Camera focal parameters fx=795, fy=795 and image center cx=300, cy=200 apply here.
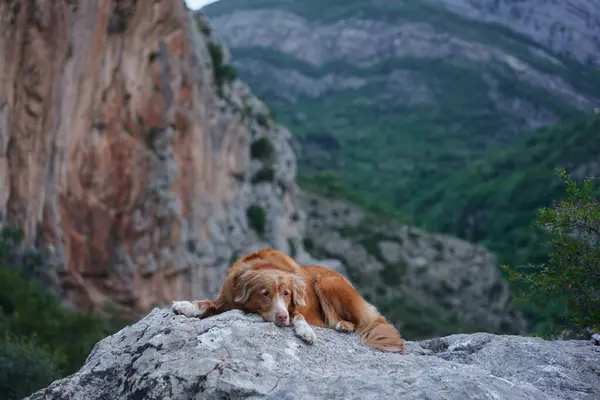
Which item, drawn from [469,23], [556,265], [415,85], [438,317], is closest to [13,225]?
Answer: [556,265]

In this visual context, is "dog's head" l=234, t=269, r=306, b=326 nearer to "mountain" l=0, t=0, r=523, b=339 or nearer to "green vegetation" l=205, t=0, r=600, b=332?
"mountain" l=0, t=0, r=523, b=339

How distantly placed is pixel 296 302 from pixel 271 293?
284 mm

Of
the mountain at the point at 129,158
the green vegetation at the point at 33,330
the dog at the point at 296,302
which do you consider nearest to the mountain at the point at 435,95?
the mountain at the point at 129,158

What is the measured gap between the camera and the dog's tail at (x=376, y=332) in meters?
6.34

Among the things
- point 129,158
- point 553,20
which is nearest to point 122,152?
point 129,158

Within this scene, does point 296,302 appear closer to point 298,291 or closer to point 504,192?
point 298,291

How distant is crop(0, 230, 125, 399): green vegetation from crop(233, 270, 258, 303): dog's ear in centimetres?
841

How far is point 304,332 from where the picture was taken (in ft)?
19.8

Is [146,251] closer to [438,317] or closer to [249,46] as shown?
[438,317]

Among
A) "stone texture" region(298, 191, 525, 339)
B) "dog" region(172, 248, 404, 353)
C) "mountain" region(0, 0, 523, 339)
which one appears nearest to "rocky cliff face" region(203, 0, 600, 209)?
"stone texture" region(298, 191, 525, 339)

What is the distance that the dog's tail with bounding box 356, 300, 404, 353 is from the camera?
6.34 m

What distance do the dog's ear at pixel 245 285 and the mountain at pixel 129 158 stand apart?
18706 millimetres

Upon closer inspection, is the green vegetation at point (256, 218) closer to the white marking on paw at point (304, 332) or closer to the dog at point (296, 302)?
the dog at point (296, 302)

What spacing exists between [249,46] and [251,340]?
136341mm
